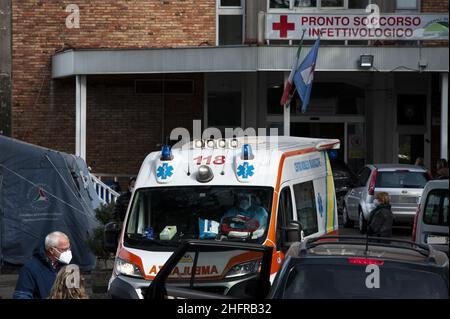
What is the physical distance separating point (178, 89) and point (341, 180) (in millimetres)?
5670

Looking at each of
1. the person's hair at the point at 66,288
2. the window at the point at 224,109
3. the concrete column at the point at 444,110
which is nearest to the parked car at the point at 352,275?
the person's hair at the point at 66,288

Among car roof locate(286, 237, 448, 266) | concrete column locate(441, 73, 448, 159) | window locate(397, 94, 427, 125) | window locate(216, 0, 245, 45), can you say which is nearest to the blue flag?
concrete column locate(441, 73, 448, 159)

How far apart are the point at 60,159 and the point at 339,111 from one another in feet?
42.2

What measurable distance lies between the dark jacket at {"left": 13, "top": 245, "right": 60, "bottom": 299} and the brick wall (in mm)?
18595

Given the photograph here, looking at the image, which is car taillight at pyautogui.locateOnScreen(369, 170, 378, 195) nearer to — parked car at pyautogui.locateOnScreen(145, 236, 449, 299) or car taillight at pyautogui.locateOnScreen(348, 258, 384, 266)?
parked car at pyautogui.locateOnScreen(145, 236, 449, 299)

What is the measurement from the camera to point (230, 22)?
26.7 meters

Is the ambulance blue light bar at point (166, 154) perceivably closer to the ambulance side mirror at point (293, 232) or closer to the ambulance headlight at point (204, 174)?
the ambulance headlight at point (204, 174)

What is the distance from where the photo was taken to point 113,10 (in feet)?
85.8

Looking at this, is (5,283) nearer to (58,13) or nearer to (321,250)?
(321,250)

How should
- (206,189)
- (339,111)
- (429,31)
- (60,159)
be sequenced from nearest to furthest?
(206,189) < (60,159) < (429,31) < (339,111)

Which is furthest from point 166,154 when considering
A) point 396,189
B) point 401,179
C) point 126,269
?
point 401,179

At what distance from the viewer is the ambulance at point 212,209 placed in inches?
403

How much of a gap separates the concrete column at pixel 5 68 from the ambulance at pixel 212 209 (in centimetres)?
822
